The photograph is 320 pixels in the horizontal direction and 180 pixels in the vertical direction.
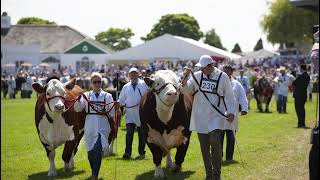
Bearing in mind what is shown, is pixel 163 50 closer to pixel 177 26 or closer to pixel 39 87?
pixel 39 87

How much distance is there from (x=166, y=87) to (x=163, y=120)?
75 centimetres

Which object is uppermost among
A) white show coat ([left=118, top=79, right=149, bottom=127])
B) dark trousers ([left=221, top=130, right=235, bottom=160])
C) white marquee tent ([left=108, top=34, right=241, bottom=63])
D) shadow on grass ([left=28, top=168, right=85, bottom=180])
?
white marquee tent ([left=108, top=34, right=241, bottom=63])

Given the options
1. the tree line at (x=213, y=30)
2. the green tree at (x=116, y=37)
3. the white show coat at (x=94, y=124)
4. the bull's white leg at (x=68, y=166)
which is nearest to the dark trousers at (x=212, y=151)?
the white show coat at (x=94, y=124)

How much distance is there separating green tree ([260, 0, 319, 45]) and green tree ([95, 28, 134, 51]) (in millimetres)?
55790

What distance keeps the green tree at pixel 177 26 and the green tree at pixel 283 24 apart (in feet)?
134

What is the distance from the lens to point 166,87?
1010 cm

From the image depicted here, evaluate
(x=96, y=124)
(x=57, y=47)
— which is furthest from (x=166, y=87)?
(x=57, y=47)

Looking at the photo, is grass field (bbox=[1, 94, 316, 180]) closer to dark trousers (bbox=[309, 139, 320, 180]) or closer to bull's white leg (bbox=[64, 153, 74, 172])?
bull's white leg (bbox=[64, 153, 74, 172])

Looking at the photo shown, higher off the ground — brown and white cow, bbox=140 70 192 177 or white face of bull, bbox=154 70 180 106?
white face of bull, bbox=154 70 180 106

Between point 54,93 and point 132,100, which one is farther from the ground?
point 54,93

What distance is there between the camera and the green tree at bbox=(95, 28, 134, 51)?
397ft

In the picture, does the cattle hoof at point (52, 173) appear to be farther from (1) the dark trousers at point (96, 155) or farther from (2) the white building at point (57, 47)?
(2) the white building at point (57, 47)

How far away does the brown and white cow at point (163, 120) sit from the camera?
10.3 m

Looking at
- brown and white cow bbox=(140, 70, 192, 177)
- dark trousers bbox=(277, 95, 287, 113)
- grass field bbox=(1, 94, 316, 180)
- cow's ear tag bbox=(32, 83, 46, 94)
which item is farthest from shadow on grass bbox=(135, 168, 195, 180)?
dark trousers bbox=(277, 95, 287, 113)
